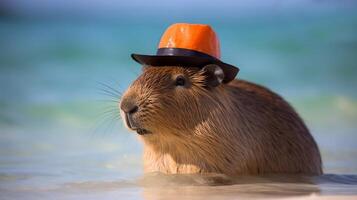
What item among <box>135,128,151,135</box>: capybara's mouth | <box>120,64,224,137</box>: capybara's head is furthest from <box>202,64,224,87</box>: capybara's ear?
<box>135,128,151,135</box>: capybara's mouth

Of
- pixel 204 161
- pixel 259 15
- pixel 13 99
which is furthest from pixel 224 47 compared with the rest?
pixel 204 161

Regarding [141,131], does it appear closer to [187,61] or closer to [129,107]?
[129,107]

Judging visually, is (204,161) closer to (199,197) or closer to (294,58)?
(199,197)

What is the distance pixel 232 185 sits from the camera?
2.48m

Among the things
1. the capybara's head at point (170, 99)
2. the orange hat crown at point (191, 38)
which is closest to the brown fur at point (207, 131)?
the capybara's head at point (170, 99)

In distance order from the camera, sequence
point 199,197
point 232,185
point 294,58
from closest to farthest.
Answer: point 199,197
point 232,185
point 294,58

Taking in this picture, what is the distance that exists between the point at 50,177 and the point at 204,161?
664 millimetres

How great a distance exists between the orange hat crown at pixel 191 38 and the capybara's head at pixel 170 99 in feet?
0.31

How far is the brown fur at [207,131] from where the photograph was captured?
2.54m

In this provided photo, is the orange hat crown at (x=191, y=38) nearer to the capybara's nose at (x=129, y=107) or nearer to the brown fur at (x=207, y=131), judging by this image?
the brown fur at (x=207, y=131)

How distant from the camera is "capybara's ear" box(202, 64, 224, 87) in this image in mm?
2586

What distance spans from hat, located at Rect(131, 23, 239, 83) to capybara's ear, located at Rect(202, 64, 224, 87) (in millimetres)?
33

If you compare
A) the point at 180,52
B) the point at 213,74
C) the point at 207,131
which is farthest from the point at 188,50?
the point at 207,131

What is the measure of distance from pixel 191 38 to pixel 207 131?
0.38 meters
